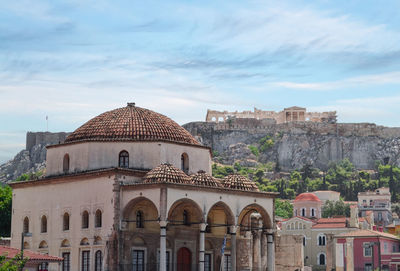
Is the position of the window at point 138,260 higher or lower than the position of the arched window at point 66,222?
lower

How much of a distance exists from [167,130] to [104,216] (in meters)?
7.29

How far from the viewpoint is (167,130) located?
49969mm

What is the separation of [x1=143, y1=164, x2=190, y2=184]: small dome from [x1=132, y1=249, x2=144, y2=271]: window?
4135 millimetres

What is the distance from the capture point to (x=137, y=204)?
150ft

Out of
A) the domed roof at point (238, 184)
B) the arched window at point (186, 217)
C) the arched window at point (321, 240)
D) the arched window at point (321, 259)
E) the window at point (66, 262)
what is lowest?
the arched window at point (321, 259)

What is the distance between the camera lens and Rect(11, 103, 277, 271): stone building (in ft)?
147

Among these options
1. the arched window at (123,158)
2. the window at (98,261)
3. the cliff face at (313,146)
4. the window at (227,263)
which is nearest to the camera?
the window at (98,261)

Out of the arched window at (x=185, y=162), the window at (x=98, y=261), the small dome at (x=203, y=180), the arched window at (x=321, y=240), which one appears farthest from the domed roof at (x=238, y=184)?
the arched window at (x=321, y=240)

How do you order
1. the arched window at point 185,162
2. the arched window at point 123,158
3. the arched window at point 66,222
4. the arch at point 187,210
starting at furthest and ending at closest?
the arched window at point 185,162, the arched window at point 123,158, the arched window at point 66,222, the arch at point 187,210

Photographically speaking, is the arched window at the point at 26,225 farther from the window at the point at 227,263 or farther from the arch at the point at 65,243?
the window at the point at 227,263

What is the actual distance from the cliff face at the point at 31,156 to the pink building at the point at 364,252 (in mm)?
113985

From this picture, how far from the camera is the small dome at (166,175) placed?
145 feet

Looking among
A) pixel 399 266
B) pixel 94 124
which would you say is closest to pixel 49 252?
pixel 94 124

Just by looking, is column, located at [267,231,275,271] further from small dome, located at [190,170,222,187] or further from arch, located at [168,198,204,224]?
small dome, located at [190,170,222,187]
